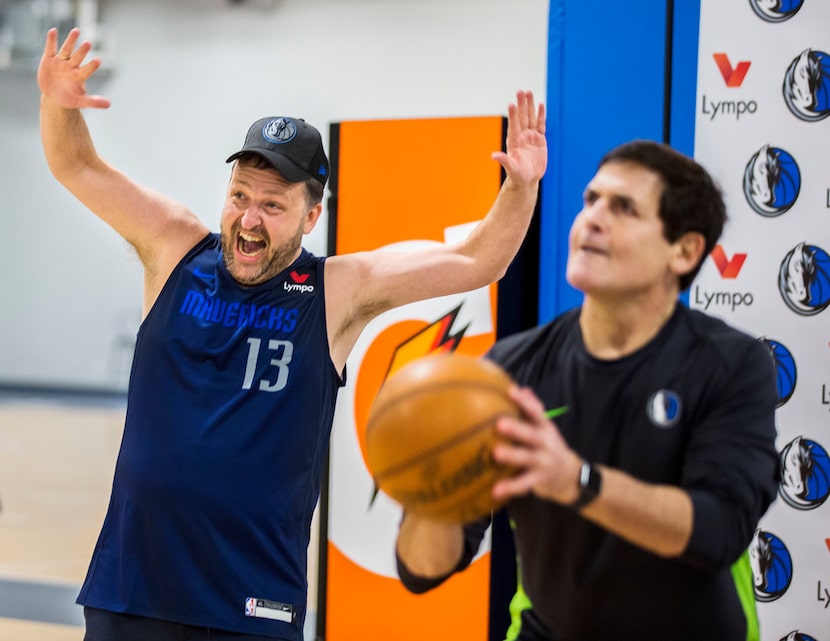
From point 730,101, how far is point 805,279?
2.06 feet

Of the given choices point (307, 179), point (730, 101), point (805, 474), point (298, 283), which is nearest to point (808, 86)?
point (730, 101)

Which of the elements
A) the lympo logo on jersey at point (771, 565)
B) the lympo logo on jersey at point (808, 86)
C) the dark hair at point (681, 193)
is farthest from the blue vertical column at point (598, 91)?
the dark hair at point (681, 193)

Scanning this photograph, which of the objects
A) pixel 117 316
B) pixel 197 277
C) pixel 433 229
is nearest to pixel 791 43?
pixel 433 229

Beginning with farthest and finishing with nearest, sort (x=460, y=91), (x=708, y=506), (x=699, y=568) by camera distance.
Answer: (x=460, y=91)
(x=699, y=568)
(x=708, y=506)

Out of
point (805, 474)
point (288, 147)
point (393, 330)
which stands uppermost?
point (288, 147)

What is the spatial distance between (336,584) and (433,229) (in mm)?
1455

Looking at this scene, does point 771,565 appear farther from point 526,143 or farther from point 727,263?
point 526,143

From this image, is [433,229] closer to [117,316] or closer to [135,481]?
[135,481]

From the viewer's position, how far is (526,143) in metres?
2.61

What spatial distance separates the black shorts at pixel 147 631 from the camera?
240 cm

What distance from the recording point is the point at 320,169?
2842 millimetres

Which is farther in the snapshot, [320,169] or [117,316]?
[117,316]

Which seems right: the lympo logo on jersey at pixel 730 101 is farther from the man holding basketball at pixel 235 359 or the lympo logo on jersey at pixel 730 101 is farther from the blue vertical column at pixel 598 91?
the man holding basketball at pixel 235 359

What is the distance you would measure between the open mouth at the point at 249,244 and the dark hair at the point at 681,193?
1149mm
